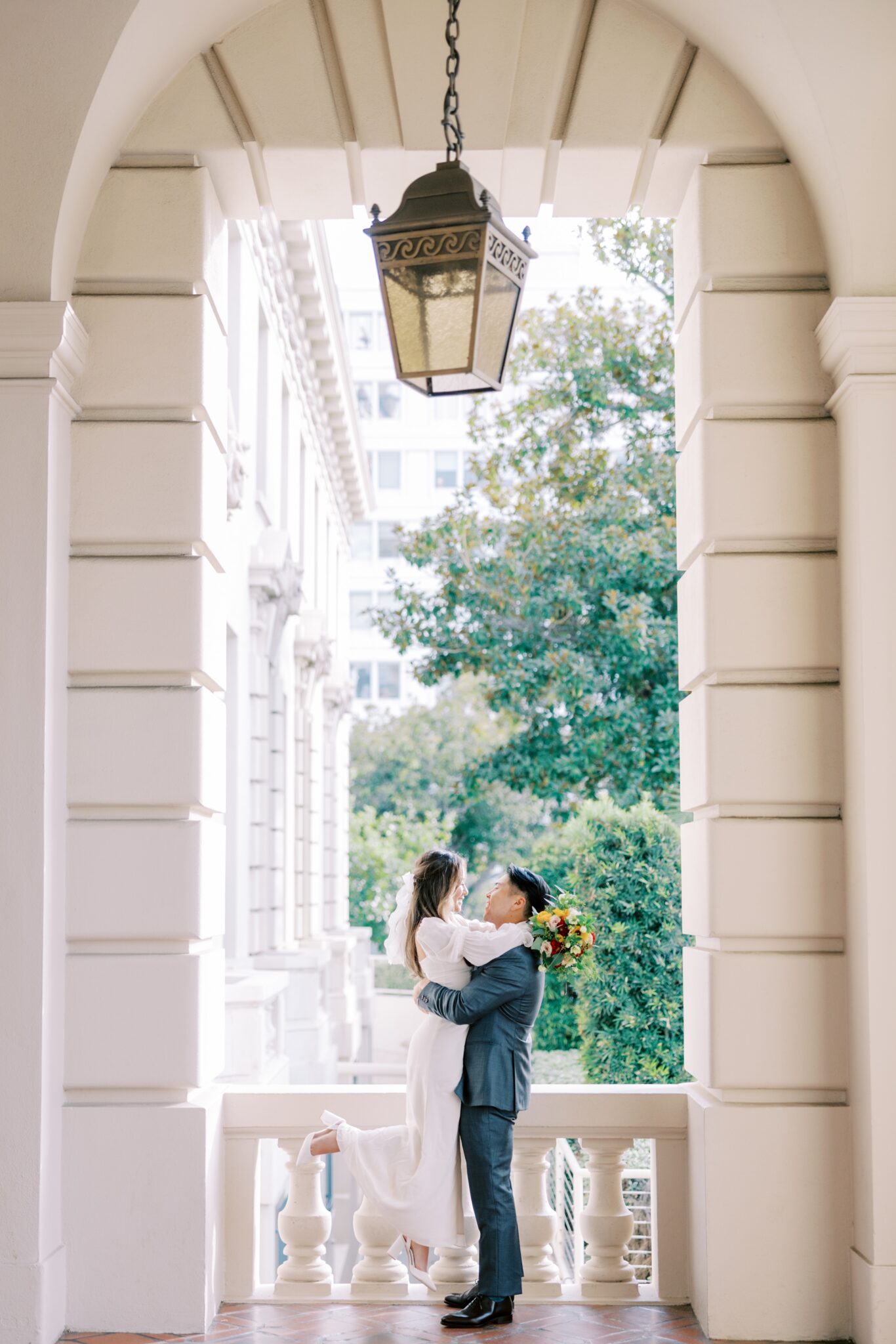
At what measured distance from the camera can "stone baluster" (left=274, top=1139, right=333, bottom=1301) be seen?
6.07 meters

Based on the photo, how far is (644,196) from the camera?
642 centimetres

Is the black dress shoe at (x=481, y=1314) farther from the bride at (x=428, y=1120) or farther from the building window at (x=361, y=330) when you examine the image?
the building window at (x=361, y=330)

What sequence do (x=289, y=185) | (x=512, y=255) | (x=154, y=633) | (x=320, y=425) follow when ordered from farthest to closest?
(x=320, y=425)
(x=289, y=185)
(x=154, y=633)
(x=512, y=255)

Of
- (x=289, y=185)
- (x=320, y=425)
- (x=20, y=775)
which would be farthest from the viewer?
(x=320, y=425)

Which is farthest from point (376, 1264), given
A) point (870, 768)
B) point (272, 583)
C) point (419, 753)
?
point (419, 753)

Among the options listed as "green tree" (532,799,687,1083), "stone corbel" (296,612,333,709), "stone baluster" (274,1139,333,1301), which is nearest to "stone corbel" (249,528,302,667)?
"stone corbel" (296,612,333,709)

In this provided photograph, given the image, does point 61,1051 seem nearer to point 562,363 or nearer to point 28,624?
point 28,624

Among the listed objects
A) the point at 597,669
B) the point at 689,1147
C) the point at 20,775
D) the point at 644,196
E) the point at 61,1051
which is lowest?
the point at 689,1147

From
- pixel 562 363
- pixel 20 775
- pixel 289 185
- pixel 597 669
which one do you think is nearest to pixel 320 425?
pixel 562 363

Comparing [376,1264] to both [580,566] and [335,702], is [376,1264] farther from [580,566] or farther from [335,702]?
[335,702]

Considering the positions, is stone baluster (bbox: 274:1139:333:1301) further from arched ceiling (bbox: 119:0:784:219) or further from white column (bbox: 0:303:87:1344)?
arched ceiling (bbox: 119:0:784:219)

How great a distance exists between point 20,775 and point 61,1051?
1.17 m

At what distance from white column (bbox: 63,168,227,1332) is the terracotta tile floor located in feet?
0.51

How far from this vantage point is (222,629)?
6.39 metres
